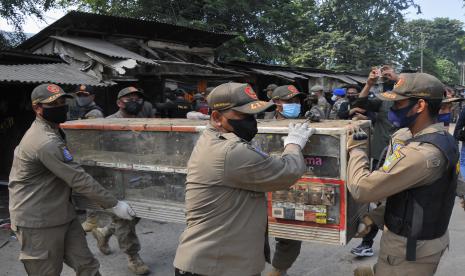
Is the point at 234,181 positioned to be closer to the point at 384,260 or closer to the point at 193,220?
the point at 193,220

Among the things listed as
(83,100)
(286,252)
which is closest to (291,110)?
(286,252)

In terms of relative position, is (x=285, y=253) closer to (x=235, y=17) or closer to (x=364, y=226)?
(x=364, y=226)

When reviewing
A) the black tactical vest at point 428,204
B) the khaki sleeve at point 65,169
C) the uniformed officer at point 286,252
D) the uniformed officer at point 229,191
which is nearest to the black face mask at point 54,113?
the khaki sleeve at point 65,169

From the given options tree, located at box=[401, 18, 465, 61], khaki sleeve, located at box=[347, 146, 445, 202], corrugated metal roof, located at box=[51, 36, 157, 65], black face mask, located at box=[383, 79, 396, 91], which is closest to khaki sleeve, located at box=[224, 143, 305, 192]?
khaki sleeve, located at box=[347, 146, 445, 202]

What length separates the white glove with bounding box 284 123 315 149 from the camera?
97.8 inches

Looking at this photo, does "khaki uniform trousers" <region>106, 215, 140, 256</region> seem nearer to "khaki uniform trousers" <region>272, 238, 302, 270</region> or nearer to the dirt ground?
the dirt ground

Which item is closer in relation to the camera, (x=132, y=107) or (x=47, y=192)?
(x=47, y=192)

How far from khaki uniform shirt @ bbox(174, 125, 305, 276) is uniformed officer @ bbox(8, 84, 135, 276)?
1128 mm

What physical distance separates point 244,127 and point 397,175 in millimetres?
828

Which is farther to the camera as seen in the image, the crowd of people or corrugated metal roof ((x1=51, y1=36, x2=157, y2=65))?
corrugated metal roof ((x1=51, y1=36, x2=157, y2=65))

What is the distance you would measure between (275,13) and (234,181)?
15082mm

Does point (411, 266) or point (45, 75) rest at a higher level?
point (45, 75)

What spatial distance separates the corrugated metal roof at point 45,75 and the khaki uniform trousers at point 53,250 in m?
3.51

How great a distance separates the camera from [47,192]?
305cm
